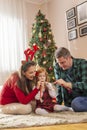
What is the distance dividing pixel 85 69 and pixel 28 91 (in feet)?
2.03

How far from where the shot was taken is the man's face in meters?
2.28

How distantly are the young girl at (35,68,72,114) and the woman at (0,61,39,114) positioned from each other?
7 centimetres

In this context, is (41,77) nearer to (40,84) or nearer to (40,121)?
(40,84)

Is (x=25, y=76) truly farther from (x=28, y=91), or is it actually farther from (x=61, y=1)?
(x=61, y=1)

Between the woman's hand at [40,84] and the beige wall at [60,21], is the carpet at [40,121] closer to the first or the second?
the woman's hand at [40,84]

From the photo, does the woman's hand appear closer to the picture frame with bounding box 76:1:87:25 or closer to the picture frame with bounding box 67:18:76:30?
the picture frame with bounding box 76:1:87:25

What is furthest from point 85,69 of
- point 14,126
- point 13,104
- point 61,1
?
point 61,1

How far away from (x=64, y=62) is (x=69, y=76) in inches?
7.9

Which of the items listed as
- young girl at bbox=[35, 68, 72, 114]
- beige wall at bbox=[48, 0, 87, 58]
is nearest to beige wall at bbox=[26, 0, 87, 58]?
beige wall at bbox=[48, 0, 87, 58]

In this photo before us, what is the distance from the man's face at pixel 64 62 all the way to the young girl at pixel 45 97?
0.66 ft

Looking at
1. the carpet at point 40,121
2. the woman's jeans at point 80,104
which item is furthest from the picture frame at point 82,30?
the carpet at point 40,121

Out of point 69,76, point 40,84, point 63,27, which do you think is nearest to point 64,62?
point 69,76

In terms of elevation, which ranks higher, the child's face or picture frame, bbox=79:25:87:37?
picture frame, bbox=79:25:87:37

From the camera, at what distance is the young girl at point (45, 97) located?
90.4 inches
